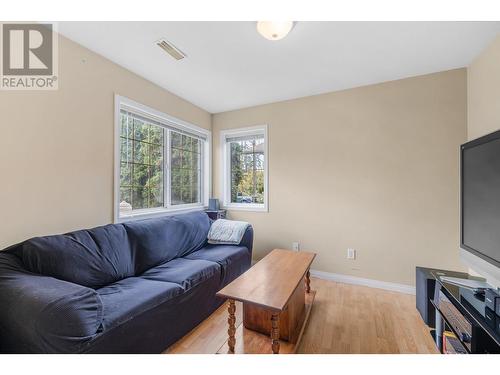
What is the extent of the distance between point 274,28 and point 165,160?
199cm

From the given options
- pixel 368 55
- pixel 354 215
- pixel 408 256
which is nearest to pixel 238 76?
pixel 368 55

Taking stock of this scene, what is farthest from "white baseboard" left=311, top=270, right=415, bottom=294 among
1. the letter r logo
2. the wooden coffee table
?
the letter r logo

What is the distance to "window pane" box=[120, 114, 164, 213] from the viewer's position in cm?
236

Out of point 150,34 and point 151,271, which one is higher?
point 150,34

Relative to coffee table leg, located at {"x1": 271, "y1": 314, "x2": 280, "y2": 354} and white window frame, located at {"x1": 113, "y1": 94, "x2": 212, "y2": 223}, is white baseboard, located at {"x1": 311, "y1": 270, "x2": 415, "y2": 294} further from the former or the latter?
white window frame, located at {"x1": 113, "y1": 94, "x2": 212, "y2": 223}

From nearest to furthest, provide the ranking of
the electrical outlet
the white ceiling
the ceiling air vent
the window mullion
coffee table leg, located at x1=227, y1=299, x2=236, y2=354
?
1. coffee table leg, located at x1=227, y1=299, x2=236, y2=354
2. the white ceiling
3. the ceiling air vent
4. the electrical outlet
5. the window mullion

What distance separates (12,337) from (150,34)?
2.16 metres

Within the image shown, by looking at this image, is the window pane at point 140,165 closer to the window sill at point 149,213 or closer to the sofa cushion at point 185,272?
the window sill at point 149,213

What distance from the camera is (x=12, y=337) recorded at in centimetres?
109

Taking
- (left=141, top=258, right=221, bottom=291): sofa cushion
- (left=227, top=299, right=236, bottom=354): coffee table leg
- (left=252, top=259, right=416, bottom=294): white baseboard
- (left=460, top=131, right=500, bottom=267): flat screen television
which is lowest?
(left=252, top=259, right=416, bottom=294): white baseboard

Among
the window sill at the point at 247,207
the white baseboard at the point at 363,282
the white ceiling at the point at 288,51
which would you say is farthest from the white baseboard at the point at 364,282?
the white ceiling at the point at 288,51

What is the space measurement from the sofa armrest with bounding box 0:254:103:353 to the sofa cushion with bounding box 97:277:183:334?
11 cm
